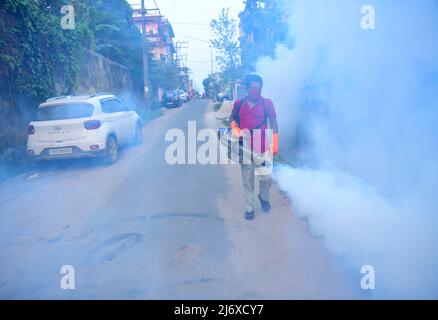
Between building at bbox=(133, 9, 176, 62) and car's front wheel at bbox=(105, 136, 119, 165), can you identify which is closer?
car's front wheel at bbox=(105, 136, 119, 165)

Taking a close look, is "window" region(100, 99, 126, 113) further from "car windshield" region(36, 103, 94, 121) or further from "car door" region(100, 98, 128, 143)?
"car windshield" region(36, 103, 94, 121)

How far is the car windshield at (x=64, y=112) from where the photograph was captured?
8086mm

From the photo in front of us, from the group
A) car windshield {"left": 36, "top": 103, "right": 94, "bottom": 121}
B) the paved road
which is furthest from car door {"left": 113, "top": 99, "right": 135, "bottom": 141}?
the paved road

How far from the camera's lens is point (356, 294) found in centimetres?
306

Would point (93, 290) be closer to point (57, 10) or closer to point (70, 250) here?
point (70, 250)

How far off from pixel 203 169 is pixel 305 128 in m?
3.09

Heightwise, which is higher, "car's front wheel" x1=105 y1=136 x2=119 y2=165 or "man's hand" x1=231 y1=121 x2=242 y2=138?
Answer: "man's hand" x1=231 y1=121 x2=242 y2=138

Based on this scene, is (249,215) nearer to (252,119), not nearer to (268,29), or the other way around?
(252,119)

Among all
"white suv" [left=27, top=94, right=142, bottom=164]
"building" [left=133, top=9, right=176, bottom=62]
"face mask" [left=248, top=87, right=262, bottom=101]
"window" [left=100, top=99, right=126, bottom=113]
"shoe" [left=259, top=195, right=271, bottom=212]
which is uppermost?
"building" [left=133, top=9, right=176, bottom=62]

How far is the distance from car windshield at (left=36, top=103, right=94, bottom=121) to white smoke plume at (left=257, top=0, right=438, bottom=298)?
15.4 feet

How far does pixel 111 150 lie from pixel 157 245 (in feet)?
16.5

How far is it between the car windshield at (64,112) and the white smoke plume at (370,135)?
4684 mm

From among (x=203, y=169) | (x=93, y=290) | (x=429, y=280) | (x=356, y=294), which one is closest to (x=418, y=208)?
(x=429, y=280)

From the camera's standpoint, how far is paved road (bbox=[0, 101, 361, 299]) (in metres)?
3.27
